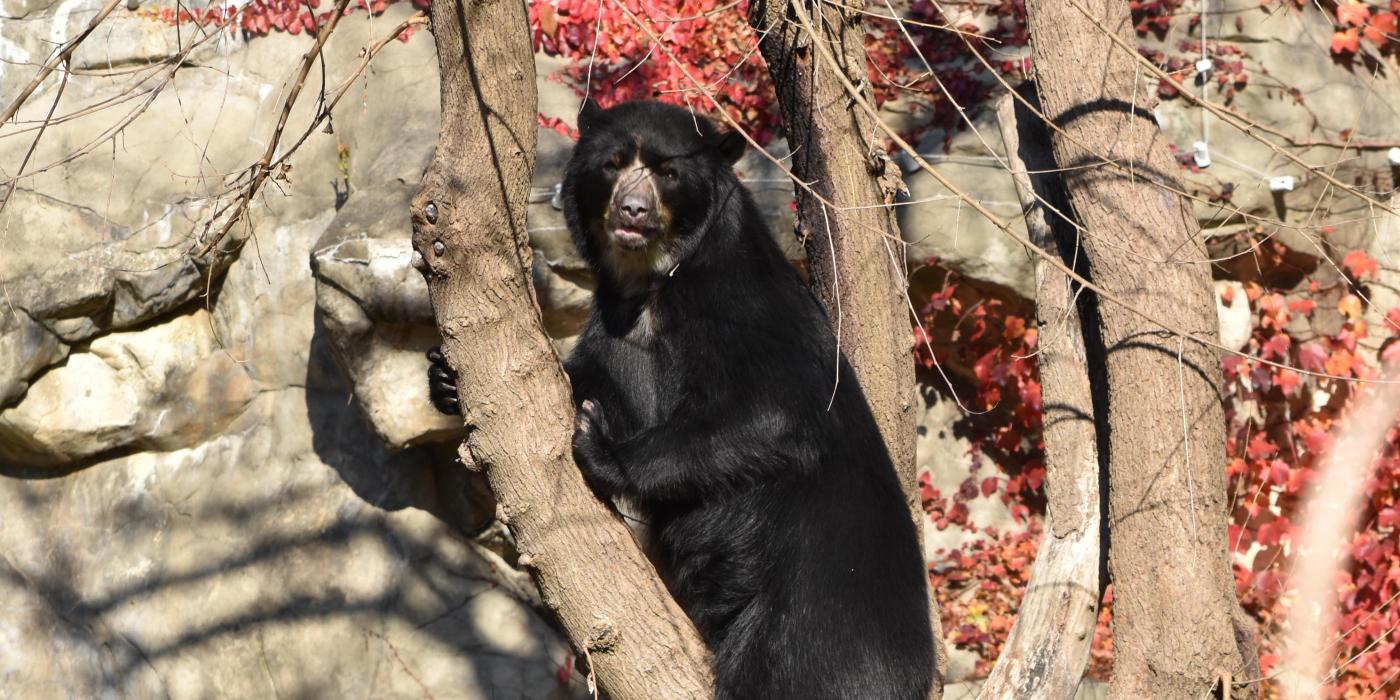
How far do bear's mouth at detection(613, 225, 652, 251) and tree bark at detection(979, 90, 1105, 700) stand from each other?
3.76 ft

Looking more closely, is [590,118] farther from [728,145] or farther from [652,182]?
[728,145]

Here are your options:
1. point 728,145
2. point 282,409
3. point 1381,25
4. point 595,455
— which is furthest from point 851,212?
point 1381,25

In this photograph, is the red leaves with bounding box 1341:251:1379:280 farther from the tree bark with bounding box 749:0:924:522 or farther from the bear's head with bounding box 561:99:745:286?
the bear's head with bounding box 561:99:745:286

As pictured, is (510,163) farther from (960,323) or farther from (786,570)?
(960,323)

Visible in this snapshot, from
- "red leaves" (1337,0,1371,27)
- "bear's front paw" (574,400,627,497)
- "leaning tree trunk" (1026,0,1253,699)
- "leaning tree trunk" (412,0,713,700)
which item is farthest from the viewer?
"red leaves" (1337,0,1371,27)

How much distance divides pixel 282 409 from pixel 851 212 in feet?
13.1

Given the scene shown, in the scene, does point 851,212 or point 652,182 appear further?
point 652,182

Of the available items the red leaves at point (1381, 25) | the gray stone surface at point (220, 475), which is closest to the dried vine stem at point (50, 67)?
the gray stone surface at point (220, 475)

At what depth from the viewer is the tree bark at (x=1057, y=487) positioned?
369 cm

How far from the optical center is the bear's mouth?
A: 3.76m

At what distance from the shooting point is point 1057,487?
396 cm

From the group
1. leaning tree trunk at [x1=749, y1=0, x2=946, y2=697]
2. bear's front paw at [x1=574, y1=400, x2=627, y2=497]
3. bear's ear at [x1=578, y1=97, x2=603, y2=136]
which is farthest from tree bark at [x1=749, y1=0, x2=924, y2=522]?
bear's front paw at [x1=574, y1=400, x2=627, y2=497]

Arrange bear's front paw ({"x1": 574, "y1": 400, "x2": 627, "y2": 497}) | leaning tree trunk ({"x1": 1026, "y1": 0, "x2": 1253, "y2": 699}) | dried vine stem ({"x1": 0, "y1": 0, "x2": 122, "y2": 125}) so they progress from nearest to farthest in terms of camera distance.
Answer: dried vine stem ({"x1": 0, "y1": 0, "x2": 122, "y2": 125}) < bear's front paw ({"x1": 574, "y1": 400, "x2": 627, "y2": 497}) < leaning tree trunk ({"x1": 1026, "y1": 0, "x2": 1253, "y2": 699})

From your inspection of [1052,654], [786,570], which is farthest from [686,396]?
[1052,654]
